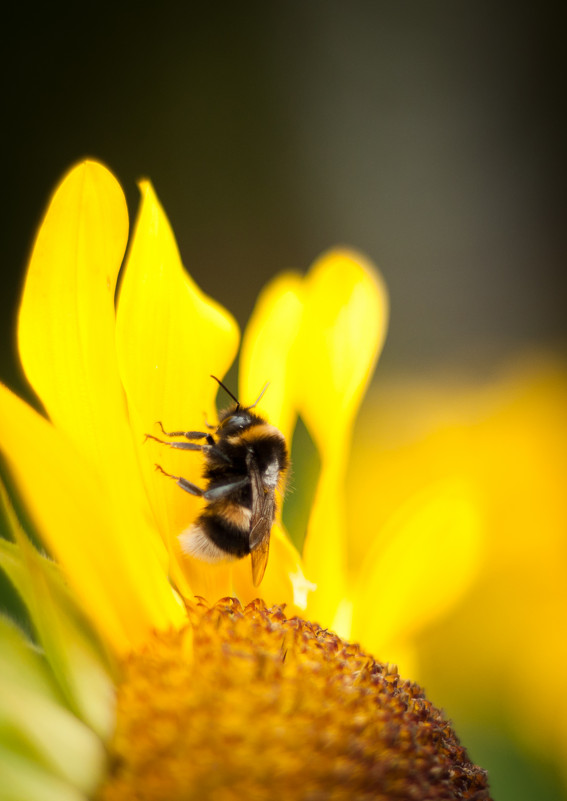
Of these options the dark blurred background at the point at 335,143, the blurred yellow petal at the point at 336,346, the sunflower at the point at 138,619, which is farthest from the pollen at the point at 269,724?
the dark blurred background at the point at 335,143

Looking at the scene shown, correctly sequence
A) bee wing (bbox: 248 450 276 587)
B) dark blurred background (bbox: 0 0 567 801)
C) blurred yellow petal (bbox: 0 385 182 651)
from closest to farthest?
1. blurred yellow petal (bbox: 0 385 182 651)
2. bee wing (bbox: 248 450 276 587)
3. dark blurred background (bbox: 0 0 567 801)

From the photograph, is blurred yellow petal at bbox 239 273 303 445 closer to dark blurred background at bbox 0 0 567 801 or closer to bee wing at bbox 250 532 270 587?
bee wing at bbox 250 532 270 587

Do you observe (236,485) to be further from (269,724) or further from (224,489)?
(269,724)

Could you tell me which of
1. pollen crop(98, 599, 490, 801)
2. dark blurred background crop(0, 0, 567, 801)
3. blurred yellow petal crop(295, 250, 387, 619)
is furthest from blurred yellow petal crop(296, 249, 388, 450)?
dark blurred background crop(0, 0, 567, 801)

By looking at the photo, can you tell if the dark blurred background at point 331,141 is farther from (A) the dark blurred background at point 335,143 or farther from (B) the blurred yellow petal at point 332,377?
(B) the blurred yellow petal at point 332,377

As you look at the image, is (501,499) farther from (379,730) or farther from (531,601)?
(379,730)

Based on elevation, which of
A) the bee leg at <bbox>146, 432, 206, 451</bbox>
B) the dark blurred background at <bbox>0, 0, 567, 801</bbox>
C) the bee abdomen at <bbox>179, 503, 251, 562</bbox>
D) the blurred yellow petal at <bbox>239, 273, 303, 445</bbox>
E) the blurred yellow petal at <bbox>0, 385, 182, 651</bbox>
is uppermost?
the dark blurred background at <bbox>0, 0, 567, 801</bbox>

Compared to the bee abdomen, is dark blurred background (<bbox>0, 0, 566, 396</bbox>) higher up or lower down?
higher up
